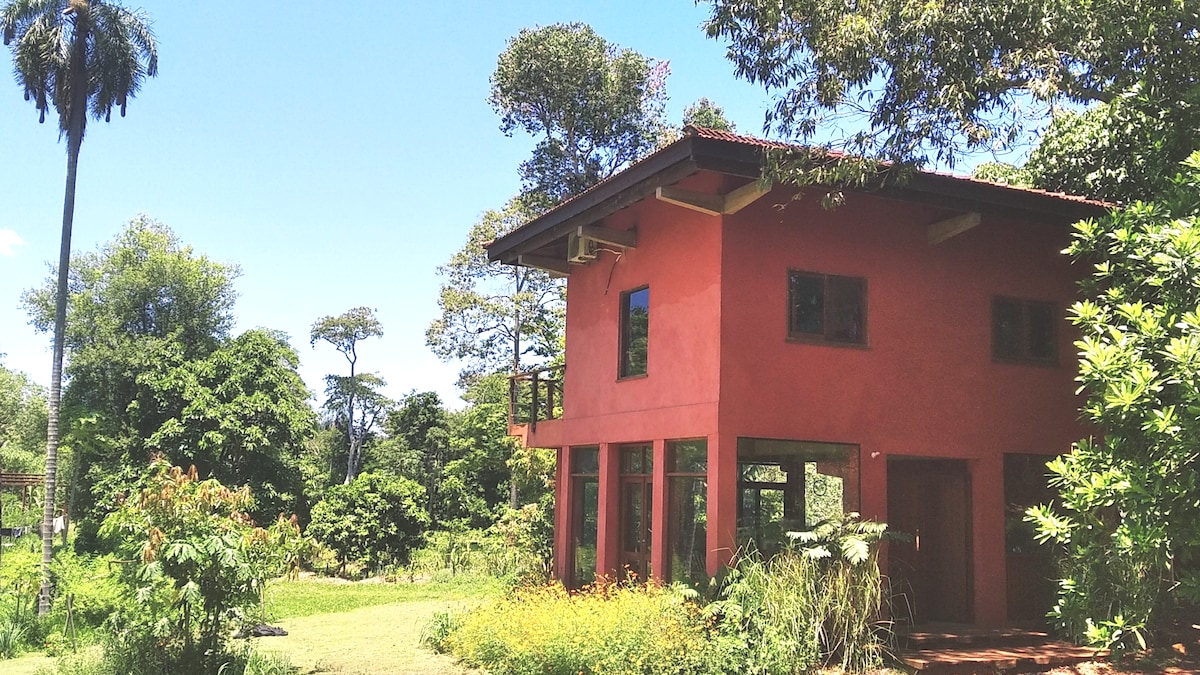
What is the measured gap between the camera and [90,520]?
2755 cm

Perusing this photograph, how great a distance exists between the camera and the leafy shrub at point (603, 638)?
9.53 metres

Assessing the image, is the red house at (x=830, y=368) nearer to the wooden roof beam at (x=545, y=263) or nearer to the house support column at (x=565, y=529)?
the house support column at (x=565, y=529)

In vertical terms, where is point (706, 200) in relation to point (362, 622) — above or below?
above

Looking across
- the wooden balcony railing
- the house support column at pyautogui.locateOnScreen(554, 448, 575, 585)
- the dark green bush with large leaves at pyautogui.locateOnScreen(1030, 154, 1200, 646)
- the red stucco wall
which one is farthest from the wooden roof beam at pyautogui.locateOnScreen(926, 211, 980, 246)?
the house support column at pyautogui.locateOnScreen(554, 448, 575, 585)

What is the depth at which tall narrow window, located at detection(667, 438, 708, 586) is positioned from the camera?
1127 cm

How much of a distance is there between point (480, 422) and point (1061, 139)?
65.2ft

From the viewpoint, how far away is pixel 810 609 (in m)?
9.80

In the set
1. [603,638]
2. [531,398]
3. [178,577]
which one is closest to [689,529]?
[603,638]

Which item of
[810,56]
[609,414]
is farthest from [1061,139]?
[609,414]

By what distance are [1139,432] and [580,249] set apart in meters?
7.79

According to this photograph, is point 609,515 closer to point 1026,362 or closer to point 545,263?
point 545,263

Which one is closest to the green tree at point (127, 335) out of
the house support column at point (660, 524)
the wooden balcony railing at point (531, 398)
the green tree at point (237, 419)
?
the green tree at point (237, 419)

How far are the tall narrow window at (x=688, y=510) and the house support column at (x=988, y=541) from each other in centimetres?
371

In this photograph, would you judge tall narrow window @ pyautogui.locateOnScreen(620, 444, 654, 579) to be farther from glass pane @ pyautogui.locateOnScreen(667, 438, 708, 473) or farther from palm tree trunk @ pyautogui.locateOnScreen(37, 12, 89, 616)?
palm tree trunk @ pyautogui.locateOnScreen(37, 12, 89, 616)
